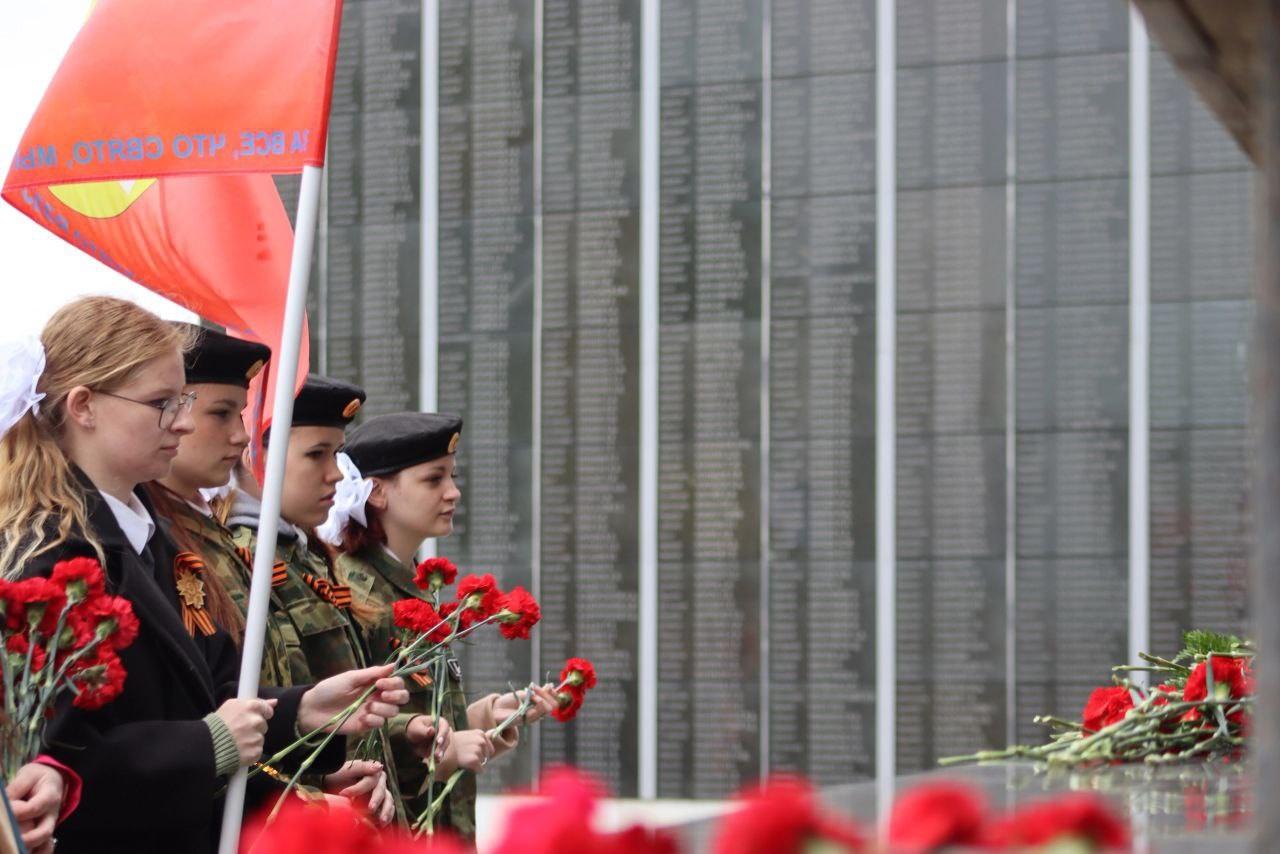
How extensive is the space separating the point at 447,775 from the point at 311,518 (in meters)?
0.61

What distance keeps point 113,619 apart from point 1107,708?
1.29 meters

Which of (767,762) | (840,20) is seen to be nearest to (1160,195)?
(840,20)

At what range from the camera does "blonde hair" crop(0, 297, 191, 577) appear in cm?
251

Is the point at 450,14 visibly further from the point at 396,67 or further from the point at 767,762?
the point at 767,762

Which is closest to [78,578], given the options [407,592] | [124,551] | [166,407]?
[124,551]

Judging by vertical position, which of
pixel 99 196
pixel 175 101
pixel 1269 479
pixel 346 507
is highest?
pixel 175 101

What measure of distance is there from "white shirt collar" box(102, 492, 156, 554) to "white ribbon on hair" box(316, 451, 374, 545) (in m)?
1.20

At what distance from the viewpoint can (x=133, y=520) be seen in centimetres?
265

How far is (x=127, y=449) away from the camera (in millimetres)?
2605

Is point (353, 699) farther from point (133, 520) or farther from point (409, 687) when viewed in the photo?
point (409, 687)

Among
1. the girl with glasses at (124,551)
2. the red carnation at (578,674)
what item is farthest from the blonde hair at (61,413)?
the red carnation at (578,674)

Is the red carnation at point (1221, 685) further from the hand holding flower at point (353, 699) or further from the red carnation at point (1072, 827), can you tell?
the hand holding flower at point (353, 699)

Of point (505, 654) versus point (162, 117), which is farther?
point (505, 654)

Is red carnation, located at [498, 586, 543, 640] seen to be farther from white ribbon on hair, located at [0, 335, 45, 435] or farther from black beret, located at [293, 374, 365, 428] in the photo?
white ribbon on hair, located at [0, 335, 45, 435]
